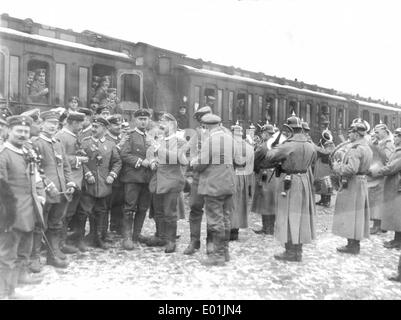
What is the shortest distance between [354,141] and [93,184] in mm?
3561

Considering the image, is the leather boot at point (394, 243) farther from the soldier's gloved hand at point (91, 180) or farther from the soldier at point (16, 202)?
the soldier at point (16, 202)

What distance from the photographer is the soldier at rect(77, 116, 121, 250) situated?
536 centimetres

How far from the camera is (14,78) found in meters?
7.32

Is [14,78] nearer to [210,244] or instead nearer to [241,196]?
[241,196]

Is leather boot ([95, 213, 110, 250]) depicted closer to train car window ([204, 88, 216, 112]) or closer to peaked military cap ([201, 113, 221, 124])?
peaked military cap ([201, 113, 221, 124])

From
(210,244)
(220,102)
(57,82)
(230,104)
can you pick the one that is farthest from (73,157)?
(230,104)

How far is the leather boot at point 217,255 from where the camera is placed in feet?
16.3

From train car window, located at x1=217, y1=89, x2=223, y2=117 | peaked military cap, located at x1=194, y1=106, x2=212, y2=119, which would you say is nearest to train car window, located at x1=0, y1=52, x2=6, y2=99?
peaked military cap, located at x1=194, y1=106, x2=212, y2=119

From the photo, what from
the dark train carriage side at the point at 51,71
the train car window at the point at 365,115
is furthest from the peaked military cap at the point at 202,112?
the train car window at the point at 365,115

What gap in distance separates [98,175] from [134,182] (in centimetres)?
50

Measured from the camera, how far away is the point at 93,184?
5.34m

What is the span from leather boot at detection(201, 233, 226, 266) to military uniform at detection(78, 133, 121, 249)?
4.74ft
